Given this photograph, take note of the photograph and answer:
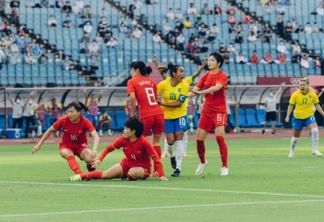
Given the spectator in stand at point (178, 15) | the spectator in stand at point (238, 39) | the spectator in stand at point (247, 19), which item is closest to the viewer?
the spectator in stand at point (238, 39)

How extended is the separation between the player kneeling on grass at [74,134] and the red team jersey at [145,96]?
0.99 m

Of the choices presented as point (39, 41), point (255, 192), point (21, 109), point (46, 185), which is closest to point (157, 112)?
point (46, 185)

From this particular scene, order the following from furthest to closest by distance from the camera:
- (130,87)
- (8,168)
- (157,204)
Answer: (8,168) < (130,87) < (157,204)

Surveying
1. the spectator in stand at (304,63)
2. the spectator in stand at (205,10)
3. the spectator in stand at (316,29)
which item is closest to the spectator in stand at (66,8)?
the spectator in stand at (205,10)

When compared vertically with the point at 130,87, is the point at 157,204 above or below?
below

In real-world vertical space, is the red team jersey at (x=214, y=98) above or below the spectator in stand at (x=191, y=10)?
below

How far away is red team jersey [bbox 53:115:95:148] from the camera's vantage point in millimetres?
19375

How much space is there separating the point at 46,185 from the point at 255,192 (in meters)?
3.87

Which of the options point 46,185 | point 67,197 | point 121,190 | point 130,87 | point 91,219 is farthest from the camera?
point 130,87

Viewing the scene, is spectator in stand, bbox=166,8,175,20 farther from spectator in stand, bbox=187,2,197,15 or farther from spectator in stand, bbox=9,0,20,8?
spectator in stand, bbox=9,0,20,8

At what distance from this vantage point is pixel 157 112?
1970cm

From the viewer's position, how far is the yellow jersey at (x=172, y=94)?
20.7m

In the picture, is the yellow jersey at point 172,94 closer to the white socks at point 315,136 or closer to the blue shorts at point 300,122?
the blue shorts at point 300,122

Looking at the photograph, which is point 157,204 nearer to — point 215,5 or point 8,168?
point 8,168
